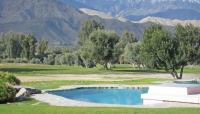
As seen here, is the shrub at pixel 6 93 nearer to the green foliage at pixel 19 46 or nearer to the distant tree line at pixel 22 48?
the distant tree line at pixel 22 48

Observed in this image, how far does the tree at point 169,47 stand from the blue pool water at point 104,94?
12033 millimetres

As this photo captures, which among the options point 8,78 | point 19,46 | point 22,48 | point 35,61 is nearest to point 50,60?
point 35,61

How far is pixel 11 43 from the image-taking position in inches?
6260

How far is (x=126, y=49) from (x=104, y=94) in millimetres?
72201

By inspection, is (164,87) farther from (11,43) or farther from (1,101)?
(11,43)

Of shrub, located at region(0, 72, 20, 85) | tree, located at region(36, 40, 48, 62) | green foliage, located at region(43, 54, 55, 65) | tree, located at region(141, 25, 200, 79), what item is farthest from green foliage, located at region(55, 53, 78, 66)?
shrub, located at region(0, 72, 20, 85)

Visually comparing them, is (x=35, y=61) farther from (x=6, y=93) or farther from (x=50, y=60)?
(x=6, y=93)

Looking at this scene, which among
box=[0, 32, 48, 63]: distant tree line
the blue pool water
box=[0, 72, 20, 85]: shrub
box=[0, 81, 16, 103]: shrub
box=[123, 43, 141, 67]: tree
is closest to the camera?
box=[0, 81, 16, 103]: shrub

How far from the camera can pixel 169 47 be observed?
56.4 m

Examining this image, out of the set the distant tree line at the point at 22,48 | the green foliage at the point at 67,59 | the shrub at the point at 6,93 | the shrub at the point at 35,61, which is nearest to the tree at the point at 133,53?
the green foliage at the point at 67,59

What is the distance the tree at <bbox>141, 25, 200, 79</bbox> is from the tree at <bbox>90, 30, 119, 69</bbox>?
37.2 m

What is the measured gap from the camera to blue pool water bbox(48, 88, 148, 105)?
3875 cm

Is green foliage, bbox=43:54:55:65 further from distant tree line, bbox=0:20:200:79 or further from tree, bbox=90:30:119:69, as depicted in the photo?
tree, bbox=90:30:119:69

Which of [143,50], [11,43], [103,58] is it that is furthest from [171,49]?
[11,43]
